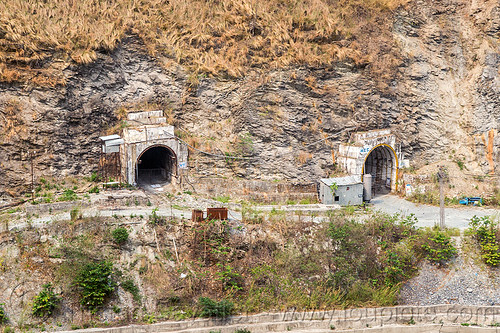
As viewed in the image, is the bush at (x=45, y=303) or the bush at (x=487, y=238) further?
the bush at (x=487, y=238)

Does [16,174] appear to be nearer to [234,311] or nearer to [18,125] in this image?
[18,125]

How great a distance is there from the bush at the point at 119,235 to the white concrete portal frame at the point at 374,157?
1286 centimetres

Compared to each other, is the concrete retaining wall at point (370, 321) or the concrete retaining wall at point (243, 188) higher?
the concrete retaining wall at point (243, 188)

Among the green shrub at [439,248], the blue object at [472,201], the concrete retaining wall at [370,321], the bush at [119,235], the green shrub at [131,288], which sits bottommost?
the concrete retaining wall at [370,321]

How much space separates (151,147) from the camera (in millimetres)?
27531

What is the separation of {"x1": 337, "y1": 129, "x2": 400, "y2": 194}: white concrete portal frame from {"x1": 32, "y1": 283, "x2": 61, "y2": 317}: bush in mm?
16438

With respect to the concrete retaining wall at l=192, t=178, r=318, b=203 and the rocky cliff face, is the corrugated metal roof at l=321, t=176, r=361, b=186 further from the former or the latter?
the rocky cliff face

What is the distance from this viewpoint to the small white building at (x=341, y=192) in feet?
89.5

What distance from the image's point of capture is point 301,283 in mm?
22484

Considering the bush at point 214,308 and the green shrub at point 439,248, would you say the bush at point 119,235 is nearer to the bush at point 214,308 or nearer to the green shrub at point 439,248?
the bush at point 214,308

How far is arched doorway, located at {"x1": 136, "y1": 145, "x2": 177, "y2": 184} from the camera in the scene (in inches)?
1132

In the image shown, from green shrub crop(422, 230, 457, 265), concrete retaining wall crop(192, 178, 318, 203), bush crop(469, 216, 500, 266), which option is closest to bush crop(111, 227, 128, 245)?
concrete retaining wall crop(192, 178, 318, 203)

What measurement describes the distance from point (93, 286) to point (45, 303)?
178cm

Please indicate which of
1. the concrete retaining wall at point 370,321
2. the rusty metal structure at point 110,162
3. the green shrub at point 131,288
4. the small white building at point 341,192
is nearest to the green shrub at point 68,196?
the rusty metal structure at point 110,162
